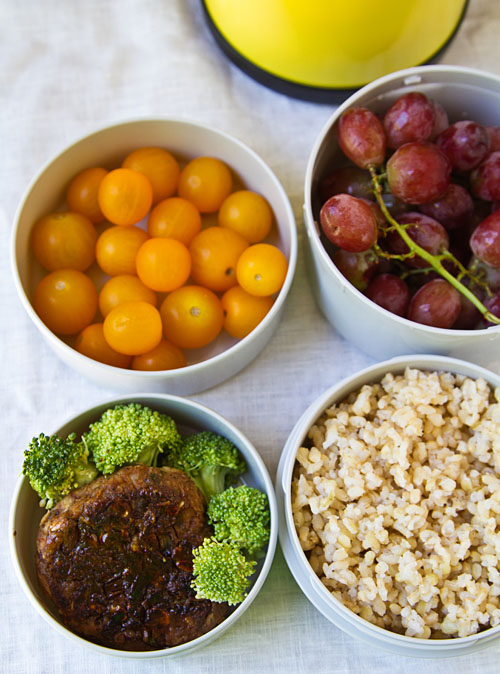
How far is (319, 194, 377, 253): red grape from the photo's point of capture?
3.36 feet

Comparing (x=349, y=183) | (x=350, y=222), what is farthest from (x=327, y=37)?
(x=350, y=222)

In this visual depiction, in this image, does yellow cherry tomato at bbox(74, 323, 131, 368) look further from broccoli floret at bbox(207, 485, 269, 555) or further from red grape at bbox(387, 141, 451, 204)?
red grape at bbox(387, 141, 451, 204)

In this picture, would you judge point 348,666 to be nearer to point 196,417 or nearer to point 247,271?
point 196,417

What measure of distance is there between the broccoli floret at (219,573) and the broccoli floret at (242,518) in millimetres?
23

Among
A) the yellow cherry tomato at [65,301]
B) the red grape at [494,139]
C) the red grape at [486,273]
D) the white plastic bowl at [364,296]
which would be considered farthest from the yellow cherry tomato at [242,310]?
the red grape at [494,139]

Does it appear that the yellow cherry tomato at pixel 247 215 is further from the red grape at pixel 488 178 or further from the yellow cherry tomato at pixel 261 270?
the red grape at pixel 488 178

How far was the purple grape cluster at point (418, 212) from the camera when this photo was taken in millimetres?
1048

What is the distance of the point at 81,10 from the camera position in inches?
55.1

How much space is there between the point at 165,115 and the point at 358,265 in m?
0.46

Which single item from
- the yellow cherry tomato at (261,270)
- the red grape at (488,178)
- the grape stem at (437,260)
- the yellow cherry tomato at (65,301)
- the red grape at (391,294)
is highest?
the red grape at (488,178)

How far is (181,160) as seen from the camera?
1.32 meters

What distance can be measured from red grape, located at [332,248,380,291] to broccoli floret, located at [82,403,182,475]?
1.18 feet

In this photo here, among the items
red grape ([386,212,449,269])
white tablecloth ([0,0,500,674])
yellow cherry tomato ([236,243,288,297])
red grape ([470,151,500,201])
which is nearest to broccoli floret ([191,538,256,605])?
white tablecloth ([0,0,500,674])

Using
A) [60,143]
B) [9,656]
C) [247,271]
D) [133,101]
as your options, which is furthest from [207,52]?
[9,656]
